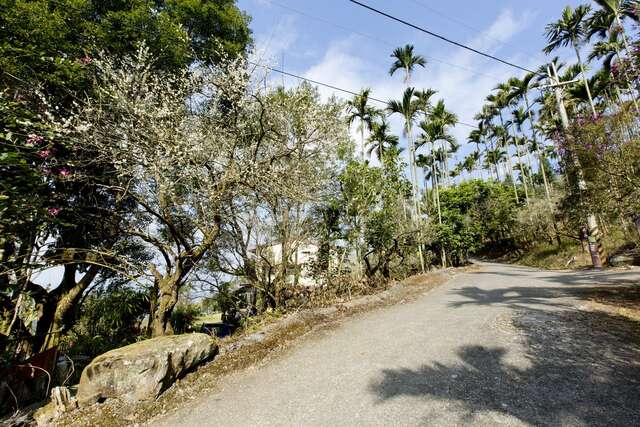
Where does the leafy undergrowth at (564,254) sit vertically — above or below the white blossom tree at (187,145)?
below

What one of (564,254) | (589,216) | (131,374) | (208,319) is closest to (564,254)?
(564,254)

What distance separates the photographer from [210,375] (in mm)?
4359

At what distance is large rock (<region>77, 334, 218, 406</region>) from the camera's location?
3590 mm

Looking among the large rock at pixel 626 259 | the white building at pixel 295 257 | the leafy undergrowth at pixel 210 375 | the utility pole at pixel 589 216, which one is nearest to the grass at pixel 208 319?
the white building at pixel 295 257

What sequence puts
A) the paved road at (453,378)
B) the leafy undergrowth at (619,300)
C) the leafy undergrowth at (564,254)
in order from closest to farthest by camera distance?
the paved road at (453,378), the leafy undergrowth at (619,300), the leafy undergrowth at (564,254)

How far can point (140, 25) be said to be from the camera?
20.2ft

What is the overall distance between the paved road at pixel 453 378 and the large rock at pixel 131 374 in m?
0.57

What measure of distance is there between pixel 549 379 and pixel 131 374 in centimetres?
541

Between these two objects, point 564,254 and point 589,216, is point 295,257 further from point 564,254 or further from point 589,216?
point 564,254

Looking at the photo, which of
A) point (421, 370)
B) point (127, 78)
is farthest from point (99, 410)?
point (127, 78)

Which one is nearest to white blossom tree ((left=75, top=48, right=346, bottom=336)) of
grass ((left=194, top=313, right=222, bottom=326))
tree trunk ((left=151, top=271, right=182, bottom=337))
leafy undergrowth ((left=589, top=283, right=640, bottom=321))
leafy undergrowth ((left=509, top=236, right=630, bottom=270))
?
tree trunk ((left=151, top=271, right=182, bottom=337))

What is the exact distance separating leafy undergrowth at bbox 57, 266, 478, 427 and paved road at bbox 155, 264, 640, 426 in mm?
250

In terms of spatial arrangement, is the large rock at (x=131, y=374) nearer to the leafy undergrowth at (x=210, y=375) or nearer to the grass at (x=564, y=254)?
the leafy undergrowth at (x=210, y=375)

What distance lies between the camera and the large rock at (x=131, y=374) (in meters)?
3.59
